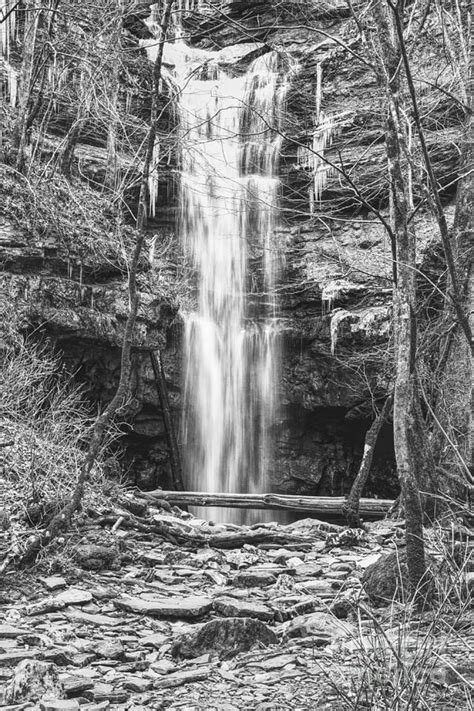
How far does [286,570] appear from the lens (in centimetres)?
702

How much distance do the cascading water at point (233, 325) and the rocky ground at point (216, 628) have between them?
842 cm

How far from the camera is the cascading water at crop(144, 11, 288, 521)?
17.1m

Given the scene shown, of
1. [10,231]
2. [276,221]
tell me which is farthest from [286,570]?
[276,221]

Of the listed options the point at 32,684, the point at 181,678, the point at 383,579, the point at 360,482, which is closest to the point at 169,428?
the point at 360,482

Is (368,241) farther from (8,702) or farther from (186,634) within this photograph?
(8,702)

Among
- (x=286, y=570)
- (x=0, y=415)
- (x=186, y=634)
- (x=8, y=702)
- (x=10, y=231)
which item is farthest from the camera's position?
(x=10, y=231)

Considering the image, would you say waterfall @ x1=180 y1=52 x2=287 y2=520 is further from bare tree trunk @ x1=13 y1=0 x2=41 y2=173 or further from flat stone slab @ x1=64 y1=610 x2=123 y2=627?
flat stone slab @ x1=64 y1=610 x2=123 y2=627

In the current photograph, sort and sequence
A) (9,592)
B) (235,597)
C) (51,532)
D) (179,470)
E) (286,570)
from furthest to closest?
(179,470), (286,570), (51,532), (235,597), (9,592)

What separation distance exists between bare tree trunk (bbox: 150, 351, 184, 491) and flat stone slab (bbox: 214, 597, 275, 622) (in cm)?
1053

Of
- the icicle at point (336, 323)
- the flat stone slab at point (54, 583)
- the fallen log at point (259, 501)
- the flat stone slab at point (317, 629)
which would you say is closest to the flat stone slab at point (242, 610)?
the flat stone slab at point (317, 629)

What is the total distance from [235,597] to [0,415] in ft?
13.1

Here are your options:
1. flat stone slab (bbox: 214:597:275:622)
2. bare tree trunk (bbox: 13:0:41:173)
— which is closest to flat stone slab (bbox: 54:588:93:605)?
flat stone slab (bbox: 214:597:275:622)

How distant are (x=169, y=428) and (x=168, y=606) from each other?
11006 millimetres

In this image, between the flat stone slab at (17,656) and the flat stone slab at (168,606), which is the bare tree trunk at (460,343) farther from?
the flat stone slab at (17,656)
